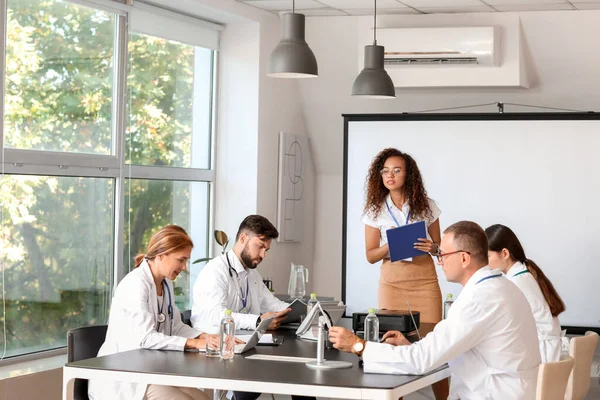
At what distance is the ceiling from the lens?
260 inches

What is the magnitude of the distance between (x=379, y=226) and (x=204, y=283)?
132 cm

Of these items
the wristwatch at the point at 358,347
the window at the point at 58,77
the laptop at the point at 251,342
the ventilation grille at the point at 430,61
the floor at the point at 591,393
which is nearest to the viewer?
the wristwatch at the point at 358,347

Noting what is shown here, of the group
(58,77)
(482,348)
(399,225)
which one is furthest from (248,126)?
(482,348)

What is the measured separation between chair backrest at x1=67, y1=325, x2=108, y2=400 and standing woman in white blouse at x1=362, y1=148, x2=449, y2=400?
181 centimetres

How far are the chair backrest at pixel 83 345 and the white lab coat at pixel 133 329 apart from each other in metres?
0.07

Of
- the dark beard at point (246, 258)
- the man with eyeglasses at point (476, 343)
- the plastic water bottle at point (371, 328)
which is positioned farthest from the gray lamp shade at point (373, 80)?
the man with eyeglasses at point (476, 343)

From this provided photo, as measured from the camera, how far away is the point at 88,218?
582cm

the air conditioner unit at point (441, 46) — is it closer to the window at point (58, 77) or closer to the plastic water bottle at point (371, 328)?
the window at point (58, 77)

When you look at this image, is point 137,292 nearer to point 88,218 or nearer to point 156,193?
point 88,218

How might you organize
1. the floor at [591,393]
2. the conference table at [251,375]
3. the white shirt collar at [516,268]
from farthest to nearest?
the floor at [591,393] < the white shirt collar at [516,268] < the conference table at [251,375]

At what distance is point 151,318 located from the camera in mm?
3785

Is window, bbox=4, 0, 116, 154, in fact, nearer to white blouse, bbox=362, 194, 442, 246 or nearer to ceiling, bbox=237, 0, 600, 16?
ceiling, bbox=237, 0, 600, 16

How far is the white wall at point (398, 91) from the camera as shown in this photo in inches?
269

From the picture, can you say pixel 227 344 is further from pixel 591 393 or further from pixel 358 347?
→ pixel 591 393
